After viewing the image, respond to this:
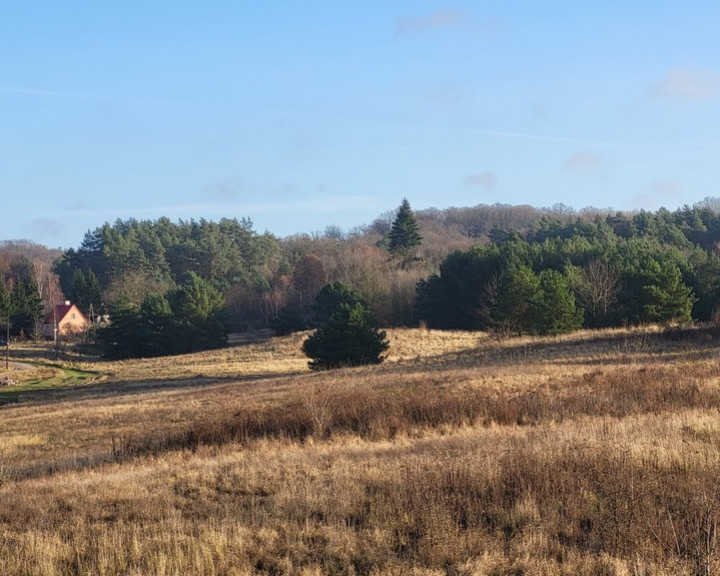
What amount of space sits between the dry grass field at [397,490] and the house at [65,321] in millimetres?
78645

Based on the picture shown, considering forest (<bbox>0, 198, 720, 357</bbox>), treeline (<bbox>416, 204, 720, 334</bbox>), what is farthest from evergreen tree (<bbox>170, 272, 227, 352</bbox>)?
treeline (<bbox>416, 204, 720, 334</bbox>)

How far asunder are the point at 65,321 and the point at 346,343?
59.9 metres

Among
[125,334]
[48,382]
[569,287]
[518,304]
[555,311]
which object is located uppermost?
[569,287]

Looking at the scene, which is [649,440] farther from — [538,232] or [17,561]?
[538,232]

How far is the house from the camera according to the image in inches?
3625

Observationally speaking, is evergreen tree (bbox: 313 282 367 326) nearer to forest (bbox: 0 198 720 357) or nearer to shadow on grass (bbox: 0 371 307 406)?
forest (bbox: 0 198 720 357)

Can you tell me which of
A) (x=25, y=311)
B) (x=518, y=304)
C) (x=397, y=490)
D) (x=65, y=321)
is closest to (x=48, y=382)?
(x=518, y=304)

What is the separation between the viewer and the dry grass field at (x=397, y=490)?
669cm

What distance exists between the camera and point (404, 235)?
10150cm

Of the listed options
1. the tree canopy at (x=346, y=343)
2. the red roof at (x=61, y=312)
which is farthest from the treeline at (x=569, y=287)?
the red roof at (x=61, y=312)

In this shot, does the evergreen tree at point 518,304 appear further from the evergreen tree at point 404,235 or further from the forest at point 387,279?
the evergreen tree at point 404,235

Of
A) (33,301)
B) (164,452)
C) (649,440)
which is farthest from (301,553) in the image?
(33,301)

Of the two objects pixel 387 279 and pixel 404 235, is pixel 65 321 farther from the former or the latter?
pixel 404 235

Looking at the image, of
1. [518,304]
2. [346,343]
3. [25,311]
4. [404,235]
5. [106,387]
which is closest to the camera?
[346,343]
